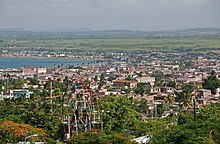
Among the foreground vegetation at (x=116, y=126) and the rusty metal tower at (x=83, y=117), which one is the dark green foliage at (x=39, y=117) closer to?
the foreground vegetation at (x=116, y=126)

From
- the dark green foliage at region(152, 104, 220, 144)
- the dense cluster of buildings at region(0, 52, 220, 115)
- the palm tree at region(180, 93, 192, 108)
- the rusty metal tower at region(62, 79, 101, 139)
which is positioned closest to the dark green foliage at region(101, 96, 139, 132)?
the rusty metal tower at region(62, 79, 101, 139)

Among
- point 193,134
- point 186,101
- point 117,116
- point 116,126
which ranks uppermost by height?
point 193,134

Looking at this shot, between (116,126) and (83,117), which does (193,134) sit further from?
(116,126)

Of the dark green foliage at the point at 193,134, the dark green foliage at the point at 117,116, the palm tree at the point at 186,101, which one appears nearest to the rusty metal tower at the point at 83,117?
the dark green foliage at the point at 117,116

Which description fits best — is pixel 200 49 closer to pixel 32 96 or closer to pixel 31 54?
pixel 31 54

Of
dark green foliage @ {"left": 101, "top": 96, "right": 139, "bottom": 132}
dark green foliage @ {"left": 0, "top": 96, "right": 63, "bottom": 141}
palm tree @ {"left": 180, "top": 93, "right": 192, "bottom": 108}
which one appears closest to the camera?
dark green foliage @ {"left": 0, "top": 96, "right": 63, "bottom": 141}

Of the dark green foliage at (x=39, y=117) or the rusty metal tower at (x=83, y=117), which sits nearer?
the rusty metal tower at (x=83, y=117)

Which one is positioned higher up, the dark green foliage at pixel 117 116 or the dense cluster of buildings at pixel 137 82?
the dark green foliage at pixel 117 116

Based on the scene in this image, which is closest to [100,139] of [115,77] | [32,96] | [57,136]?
[57,136]

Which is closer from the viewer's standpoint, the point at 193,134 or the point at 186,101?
the point at 193,134

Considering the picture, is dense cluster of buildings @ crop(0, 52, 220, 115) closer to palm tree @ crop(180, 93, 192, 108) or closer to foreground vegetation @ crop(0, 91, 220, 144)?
palm tree @ crop(180, 93, 192, 108)

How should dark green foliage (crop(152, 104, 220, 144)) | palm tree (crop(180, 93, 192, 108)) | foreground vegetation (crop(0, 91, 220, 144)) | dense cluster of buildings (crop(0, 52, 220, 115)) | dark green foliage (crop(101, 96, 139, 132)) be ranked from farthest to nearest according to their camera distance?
dense cluster of buildings (crop(0, 52, 220, 115)) → palm tree (crop(180, 93, 192, 108)) → dark green foliage (crop(101, 96, 139, 132)) → foreground vegetation (crop(0, 91, 220, 144)) → dark green foliage (crop(152, 104, 220, 144))

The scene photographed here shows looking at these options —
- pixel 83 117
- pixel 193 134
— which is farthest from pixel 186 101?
pixel 193 134

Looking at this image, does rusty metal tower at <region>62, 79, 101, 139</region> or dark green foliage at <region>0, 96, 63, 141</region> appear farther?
dark green foliage at <region>0, 96, 63, 141</region>
